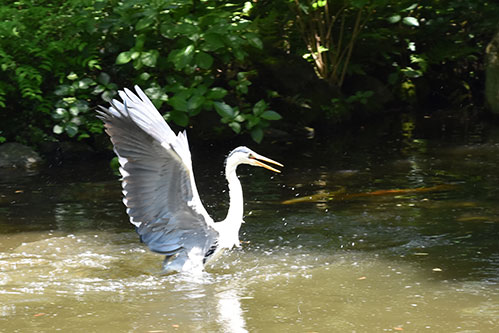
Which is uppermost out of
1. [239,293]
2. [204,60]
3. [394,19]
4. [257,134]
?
[394,19]

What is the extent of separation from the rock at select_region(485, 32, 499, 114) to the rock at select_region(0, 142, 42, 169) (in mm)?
6194

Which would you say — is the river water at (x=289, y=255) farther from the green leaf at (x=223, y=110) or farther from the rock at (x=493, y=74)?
the rock at (x=493, y=74)

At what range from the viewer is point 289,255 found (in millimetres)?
5238

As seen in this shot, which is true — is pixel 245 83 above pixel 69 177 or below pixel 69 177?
above

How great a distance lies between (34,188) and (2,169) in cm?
117

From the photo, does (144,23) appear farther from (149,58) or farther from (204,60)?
(204,60)

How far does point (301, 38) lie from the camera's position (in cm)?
1102

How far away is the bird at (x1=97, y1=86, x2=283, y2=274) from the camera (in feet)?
14.8

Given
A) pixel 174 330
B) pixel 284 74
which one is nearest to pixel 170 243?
pixel 174 330

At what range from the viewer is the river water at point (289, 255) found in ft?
13.4

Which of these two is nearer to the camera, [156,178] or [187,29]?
[156,178]

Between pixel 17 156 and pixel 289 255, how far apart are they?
4.67m

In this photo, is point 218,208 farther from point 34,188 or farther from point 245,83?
point 34,188

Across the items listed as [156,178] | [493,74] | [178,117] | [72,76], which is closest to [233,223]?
[156,178]
